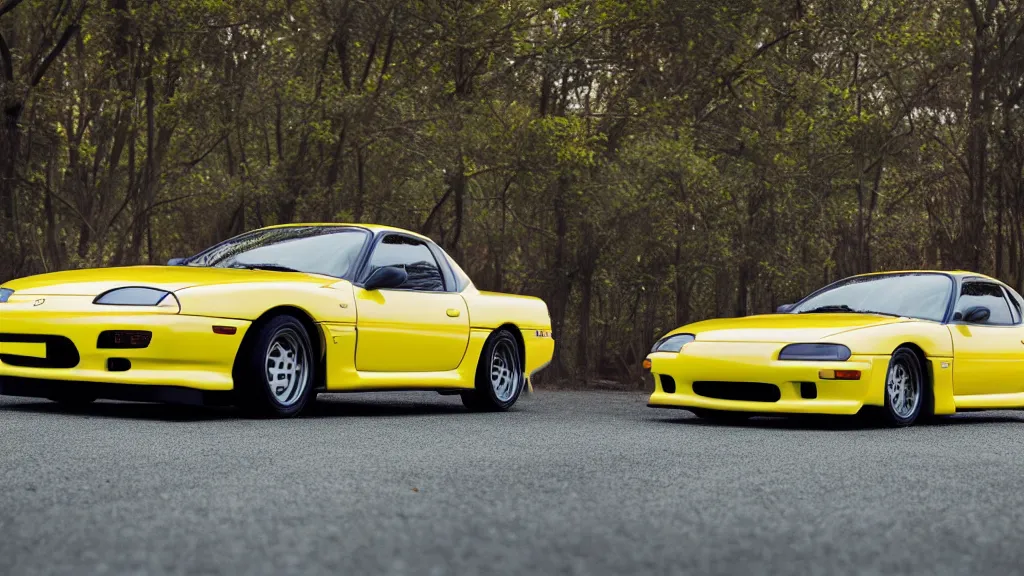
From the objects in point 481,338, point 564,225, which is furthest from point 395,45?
point 481,338

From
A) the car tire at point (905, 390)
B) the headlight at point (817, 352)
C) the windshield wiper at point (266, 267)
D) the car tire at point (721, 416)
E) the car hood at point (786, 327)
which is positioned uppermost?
the windshield wiper at point (266, 267)

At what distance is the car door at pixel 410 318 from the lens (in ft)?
→ 29.5

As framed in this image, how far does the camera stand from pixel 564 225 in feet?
66.5

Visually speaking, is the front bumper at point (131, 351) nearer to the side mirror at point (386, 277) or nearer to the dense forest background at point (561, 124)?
the side mirror at point (386, 277)

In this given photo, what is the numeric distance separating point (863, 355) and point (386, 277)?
3.29 meters

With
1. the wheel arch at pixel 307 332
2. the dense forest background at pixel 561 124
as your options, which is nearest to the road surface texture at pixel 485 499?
the wheel arch at pixel 307 332

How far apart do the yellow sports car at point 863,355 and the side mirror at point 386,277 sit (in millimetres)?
2007

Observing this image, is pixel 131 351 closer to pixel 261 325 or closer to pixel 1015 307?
pixel 261 325

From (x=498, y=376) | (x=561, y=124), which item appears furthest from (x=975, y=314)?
(x=561, y=124)

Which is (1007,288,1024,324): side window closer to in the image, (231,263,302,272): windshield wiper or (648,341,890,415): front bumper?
(648,341,890,415): front bumper

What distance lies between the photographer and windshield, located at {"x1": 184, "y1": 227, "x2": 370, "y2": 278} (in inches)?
361

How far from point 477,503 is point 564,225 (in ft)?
51.8

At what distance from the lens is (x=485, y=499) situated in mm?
4734

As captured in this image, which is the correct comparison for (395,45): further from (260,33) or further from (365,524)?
(365,524)
